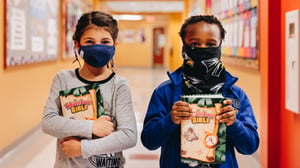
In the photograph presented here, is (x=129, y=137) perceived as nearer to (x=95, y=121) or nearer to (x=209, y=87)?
(x=95, y=121)

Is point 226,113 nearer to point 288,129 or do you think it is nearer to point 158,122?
point 158,122

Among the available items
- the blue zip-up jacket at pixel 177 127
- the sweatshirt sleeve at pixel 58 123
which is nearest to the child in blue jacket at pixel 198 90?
the blue zip-up jacket at pixel 177 127

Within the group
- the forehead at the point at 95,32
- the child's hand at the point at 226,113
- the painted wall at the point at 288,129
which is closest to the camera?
the child's hand at the point at 226,113

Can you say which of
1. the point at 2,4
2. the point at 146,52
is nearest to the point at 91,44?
the point at 2,4

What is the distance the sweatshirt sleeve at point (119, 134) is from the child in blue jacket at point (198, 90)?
0.07 m

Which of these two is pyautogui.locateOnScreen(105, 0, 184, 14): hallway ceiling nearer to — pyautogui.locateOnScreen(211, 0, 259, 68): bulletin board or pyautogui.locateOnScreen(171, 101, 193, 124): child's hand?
pyautogui.locateOnScreen(211, 0, 259, 68): bulletin board

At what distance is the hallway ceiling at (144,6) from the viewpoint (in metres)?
14.1

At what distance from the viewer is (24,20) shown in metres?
4.53

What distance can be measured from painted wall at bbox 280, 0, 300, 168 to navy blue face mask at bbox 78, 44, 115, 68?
1.58 m

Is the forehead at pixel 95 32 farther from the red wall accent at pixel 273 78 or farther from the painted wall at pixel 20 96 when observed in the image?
the painted wall at pixel 20 96

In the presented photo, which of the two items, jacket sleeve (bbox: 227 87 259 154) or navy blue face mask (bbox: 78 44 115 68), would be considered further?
navy blue face mask (bbox: 78 44 115 68)

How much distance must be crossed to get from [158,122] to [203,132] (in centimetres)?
18

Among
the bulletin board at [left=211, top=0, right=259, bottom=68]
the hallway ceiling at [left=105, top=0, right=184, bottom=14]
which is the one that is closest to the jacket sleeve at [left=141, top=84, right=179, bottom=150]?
the bulletin board at [left=211, top=0, right=259, bottom=68]

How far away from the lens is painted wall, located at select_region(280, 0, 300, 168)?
2.63 metres
